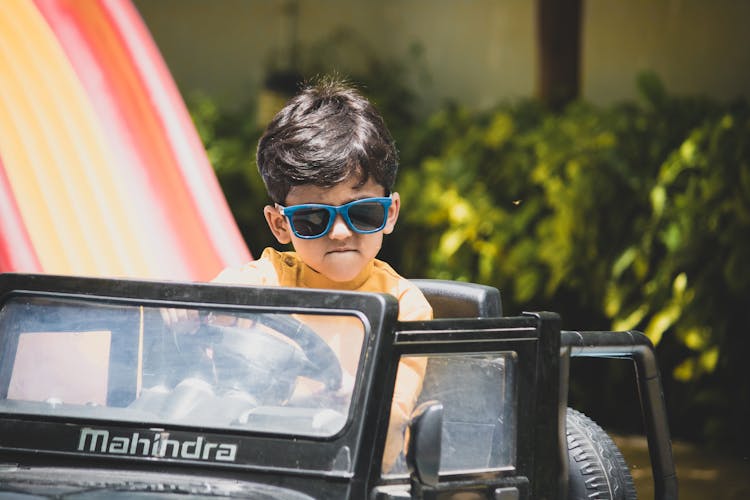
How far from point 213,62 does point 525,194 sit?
19.7 ft

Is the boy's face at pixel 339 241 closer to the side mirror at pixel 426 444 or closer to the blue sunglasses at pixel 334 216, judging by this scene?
the blue sunglasses at pixel 334 216

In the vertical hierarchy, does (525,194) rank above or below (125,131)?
below

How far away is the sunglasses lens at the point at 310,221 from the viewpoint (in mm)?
2918

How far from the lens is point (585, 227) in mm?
7070

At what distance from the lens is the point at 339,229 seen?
9.66 feet

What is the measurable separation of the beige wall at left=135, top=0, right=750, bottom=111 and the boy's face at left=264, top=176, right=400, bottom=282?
686 centimetres

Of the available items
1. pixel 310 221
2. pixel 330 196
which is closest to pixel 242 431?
pixel 310 221

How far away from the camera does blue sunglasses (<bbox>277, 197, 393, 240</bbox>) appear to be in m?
2.91

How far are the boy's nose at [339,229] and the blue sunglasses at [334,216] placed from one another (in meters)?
0.01

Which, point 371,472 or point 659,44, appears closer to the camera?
point 371,472

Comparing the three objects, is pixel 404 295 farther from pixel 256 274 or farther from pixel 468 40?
pixel 468 40

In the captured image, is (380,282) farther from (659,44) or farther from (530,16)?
(530,16)

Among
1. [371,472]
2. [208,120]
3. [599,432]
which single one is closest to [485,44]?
[208,120]

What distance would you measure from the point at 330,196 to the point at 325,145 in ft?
0.45
